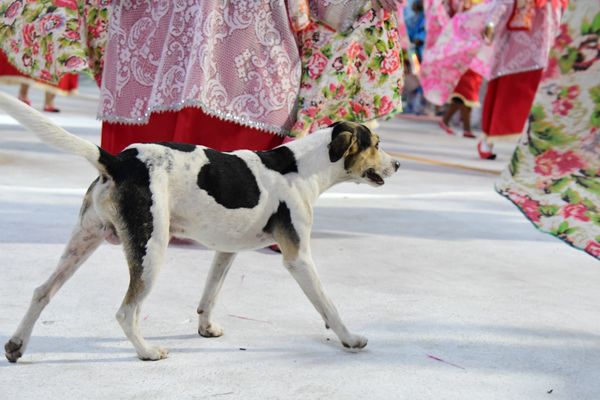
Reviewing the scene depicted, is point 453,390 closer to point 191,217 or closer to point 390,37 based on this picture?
point 191,217

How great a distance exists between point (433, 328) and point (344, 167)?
48 centimetres

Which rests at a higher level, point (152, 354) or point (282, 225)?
point (282, 225)

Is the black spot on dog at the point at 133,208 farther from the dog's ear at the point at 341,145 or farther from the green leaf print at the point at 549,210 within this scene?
the green leaf print at the point at 549,210

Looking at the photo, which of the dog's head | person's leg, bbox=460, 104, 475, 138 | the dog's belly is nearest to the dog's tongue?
the dog's head

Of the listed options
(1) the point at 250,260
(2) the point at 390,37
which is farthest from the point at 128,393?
(2) the point at 390,37

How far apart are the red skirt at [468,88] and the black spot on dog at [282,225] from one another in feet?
17.8

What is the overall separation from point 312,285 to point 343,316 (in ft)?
1.26

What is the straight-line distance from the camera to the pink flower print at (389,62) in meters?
3.20

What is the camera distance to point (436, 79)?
276 inches

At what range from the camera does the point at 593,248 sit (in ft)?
7.02

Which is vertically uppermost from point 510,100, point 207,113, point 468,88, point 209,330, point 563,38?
point 563,38

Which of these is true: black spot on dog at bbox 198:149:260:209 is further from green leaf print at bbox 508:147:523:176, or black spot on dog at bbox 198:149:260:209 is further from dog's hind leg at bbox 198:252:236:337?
green leaf print at bbox 508:147:523:176

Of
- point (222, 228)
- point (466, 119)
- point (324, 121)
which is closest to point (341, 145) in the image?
point (222, 228)

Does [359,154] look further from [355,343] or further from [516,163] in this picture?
[516,163]
